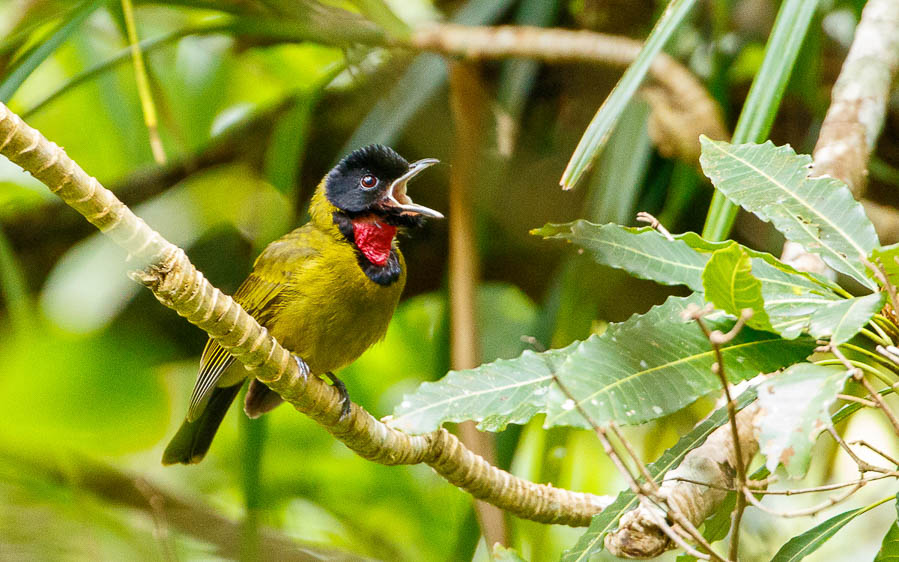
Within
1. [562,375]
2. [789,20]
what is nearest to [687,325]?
[562,375]

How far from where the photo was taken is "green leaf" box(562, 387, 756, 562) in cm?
132

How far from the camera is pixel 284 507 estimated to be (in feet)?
11.8

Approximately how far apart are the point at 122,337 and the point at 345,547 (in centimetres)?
116

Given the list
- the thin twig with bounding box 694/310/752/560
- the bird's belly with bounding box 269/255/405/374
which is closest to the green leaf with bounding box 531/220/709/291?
the thin twig with bounding box 694/310/752/560

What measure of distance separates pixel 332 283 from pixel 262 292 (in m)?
0.20

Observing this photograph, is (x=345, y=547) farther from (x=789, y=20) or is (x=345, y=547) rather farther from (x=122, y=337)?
(x=789, y=20)

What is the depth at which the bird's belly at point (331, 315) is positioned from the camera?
7.11 feet

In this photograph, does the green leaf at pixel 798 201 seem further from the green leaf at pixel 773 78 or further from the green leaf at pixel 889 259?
the green leaf at pixel 773 78

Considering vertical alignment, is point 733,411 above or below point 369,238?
below

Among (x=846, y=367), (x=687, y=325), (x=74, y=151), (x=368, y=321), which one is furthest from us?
(x=74, y=151)

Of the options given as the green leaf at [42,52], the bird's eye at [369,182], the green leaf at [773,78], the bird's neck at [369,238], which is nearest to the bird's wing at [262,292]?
the bird's neck at [369,238]

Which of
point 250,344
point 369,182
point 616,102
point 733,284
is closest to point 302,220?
point 369,182

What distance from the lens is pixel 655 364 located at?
4.09 ft

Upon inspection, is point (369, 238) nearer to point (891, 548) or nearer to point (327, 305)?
point (327, 305)
